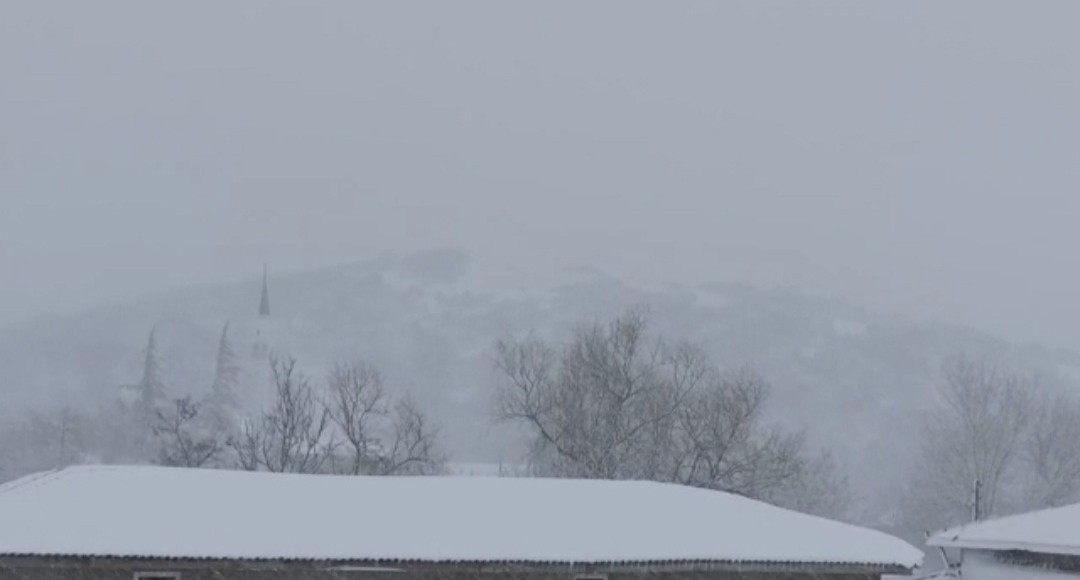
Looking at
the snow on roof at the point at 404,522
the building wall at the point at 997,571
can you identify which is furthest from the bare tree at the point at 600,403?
the snow on roof at the point at 404,522

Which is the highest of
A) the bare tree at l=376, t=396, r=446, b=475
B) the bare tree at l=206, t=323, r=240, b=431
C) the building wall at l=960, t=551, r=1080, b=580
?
the bare tree at l=206, t=323, r=240, b=431

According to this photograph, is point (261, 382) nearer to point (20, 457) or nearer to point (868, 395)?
point (20, 457)

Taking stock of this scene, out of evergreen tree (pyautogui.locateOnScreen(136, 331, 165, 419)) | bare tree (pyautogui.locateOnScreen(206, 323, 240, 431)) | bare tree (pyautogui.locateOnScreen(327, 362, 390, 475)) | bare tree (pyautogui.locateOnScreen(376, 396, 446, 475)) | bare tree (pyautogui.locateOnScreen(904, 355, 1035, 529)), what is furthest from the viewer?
evergreen tree (pyautogui.locateOnScreen(136, 331, 165, 419))

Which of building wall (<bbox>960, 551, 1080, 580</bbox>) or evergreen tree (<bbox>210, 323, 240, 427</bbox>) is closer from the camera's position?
building wall (<bbox>960, 551, 1080, 580</bbox>)

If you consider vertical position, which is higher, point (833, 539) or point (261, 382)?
point (261, 382)

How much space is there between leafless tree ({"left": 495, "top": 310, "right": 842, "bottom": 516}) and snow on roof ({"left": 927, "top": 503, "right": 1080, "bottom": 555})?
48.5ft

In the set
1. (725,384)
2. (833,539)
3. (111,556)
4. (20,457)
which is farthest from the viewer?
(20,457)

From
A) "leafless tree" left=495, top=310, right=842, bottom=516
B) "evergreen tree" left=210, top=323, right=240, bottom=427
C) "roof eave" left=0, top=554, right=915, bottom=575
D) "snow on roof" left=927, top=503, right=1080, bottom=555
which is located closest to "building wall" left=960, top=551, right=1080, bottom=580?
"snow on roof" left=927, top=503, right=1080, bottom=555

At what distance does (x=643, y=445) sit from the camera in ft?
145

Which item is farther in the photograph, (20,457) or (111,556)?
(20,457)

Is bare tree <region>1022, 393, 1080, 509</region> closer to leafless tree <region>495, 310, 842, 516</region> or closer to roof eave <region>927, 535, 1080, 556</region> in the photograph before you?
leafless tree <region>495, 310, 842, 516</region>

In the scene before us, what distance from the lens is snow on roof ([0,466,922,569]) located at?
1808cm

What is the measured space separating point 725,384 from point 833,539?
91.2 feet

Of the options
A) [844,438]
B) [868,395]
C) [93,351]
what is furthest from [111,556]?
[93,351]
